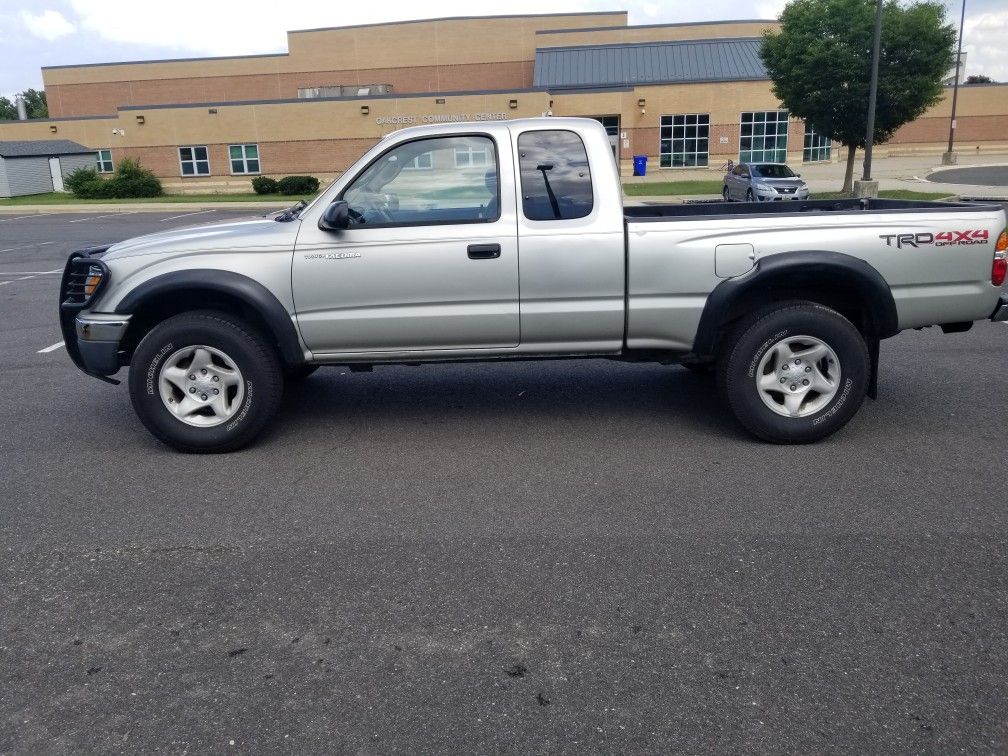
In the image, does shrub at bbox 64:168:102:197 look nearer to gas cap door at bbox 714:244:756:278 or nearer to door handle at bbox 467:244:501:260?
door handle at bbox 467:244:501:260

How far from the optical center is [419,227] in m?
5.77

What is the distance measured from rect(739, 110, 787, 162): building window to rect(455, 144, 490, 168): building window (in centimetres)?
4606

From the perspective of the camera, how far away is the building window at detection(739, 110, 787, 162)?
49.2 metres

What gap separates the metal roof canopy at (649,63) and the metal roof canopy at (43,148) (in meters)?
26.3

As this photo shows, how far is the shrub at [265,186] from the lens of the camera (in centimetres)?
4209

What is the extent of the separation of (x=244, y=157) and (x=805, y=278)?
1836 inches

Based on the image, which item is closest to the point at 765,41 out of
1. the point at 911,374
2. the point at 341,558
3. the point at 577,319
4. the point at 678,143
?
→ the point at 678,143

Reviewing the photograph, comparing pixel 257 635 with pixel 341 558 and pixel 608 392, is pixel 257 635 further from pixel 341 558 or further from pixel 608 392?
pixel 608 392

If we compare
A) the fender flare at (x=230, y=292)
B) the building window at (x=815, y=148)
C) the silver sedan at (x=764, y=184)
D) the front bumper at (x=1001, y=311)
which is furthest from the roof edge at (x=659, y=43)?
the fender flare at (x=230, y=292)

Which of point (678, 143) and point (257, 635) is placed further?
point (678, 143)

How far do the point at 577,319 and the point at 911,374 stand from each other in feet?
11.0

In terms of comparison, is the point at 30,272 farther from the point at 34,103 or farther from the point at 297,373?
the point at 34,103

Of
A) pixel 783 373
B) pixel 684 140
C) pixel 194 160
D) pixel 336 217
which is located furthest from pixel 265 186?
pixel 783 373

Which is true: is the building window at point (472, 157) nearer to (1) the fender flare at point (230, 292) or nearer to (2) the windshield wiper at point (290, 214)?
(2) the windshield wiper at point (290, 214)
